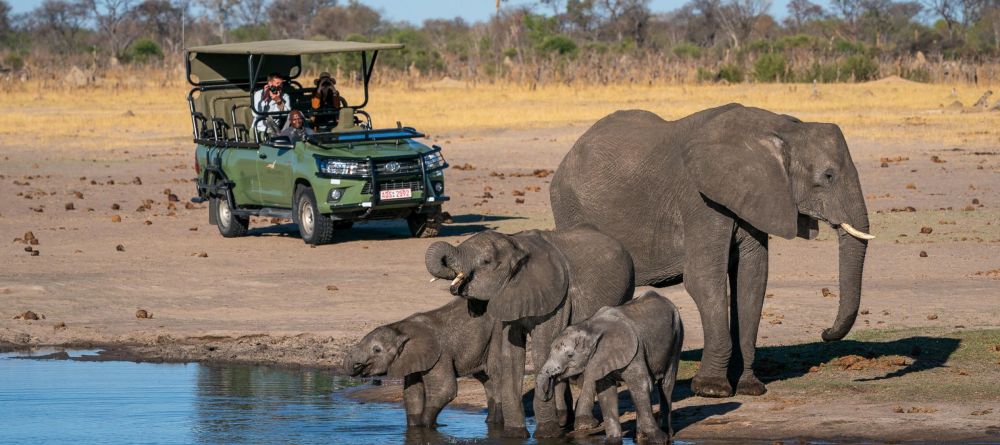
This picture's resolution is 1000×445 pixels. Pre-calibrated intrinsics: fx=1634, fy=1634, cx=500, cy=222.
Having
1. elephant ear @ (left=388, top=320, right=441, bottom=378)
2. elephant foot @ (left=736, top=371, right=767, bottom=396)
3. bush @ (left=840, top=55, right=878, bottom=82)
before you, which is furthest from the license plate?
bush @ (left=840, top=55, right=878, bottom=82)

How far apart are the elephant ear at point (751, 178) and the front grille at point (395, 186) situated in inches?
350

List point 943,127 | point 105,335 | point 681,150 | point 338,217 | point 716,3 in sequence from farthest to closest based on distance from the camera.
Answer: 1. point 716,3
2. point 943,127
3. point 338,217
4. point 105,335
5. point 681,150

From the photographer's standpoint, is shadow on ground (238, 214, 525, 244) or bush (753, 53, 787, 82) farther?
bush (753, 53, 787, 82)

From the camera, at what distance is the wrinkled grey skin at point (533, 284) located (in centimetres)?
889

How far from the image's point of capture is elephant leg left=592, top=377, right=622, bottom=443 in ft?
29.4

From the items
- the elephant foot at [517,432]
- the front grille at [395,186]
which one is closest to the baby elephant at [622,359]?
the elephant foot at [517,432]

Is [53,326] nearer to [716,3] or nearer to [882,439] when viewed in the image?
[882,439]

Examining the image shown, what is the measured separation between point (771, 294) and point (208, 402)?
5.87 m

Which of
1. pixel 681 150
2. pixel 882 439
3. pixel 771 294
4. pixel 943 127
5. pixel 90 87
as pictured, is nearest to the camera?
pixel 882 439

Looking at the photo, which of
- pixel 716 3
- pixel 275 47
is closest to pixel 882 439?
pixel 275 47

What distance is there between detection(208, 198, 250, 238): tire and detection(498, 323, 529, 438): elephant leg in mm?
11045

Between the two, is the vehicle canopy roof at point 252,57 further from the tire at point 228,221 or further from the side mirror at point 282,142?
the tire at point 228,221

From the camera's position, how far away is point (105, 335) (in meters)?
13.6

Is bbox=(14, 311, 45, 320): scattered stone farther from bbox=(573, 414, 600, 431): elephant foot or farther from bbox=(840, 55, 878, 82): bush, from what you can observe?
bbox=(840, 55, 878, 82): bush
